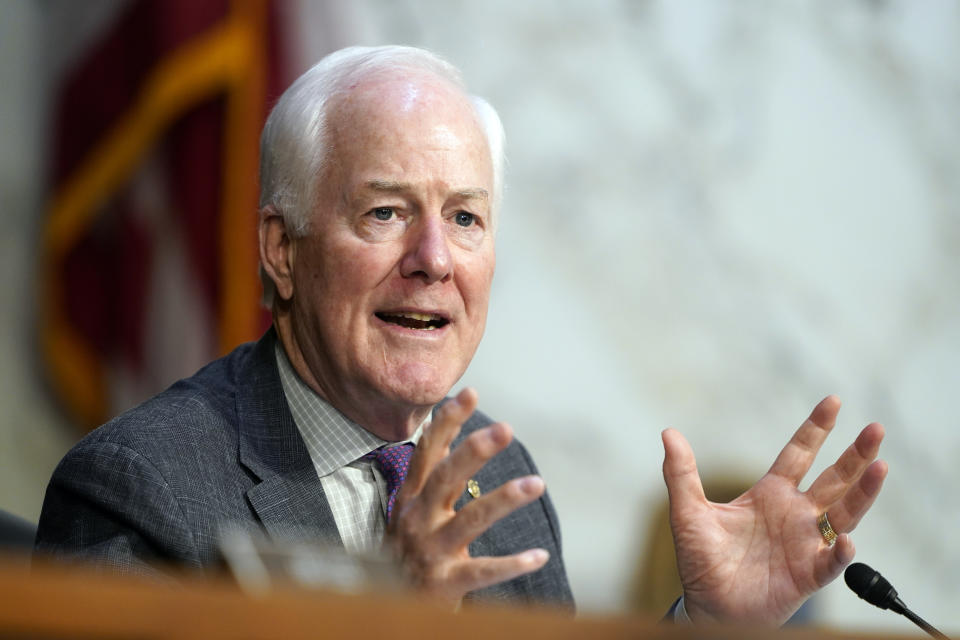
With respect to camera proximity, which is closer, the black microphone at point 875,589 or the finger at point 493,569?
Answer: the finger at point 493,569

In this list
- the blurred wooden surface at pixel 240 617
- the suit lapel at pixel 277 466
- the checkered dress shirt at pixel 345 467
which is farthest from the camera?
the checkered dress shirt at pixel 345 467

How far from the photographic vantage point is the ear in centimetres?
193

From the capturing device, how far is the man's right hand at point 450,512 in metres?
1.24

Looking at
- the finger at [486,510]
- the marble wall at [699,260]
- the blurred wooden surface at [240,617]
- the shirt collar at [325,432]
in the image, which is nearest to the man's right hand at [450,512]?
the finger at [486,510]

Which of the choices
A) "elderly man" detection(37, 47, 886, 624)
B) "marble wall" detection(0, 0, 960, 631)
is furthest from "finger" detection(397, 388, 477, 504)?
"marble wall" detection(0, 0, 960, 631)

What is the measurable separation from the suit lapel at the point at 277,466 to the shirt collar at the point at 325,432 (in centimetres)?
3

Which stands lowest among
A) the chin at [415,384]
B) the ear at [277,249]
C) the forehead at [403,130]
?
the chin at [415,384]

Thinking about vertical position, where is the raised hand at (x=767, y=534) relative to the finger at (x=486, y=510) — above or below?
below

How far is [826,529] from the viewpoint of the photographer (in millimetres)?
1745

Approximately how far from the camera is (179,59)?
308cm

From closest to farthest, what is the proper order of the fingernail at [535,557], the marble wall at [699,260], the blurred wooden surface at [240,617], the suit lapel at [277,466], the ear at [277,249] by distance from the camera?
the blurred wooden surface at [240,617], the fingernail at [535,557], the suit lapel at [277,466], the ear at [277,249], the marble wall at [699,260]

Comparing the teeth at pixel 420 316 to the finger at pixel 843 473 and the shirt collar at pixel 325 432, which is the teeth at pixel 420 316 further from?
the finger at pixel 843 473

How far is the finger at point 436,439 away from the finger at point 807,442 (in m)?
0.69

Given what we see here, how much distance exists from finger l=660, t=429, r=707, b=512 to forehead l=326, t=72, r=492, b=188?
550mm
